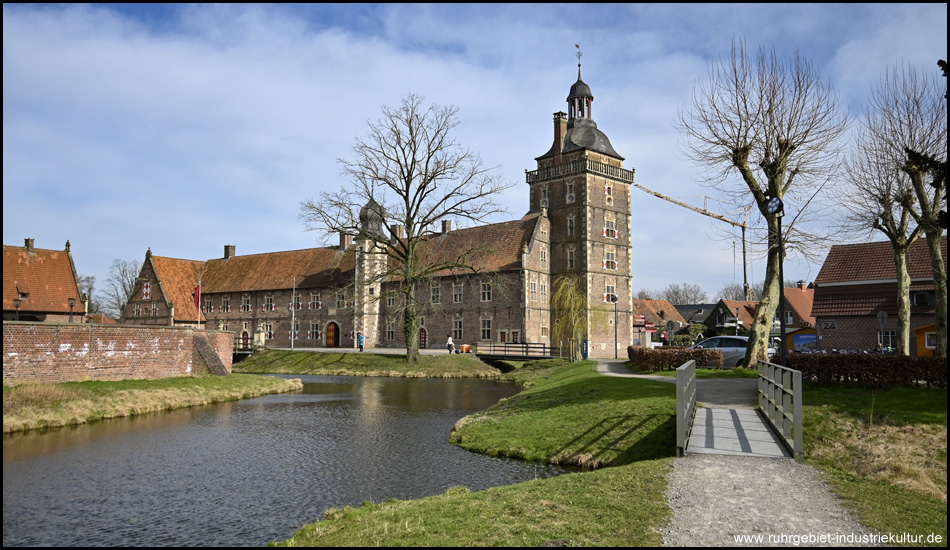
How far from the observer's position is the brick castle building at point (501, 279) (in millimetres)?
48094

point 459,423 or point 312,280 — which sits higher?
point 312,280

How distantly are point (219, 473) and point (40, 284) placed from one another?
4203 centimetres

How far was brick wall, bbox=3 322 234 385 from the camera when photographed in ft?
67.3

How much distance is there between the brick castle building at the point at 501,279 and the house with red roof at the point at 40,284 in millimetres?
9856

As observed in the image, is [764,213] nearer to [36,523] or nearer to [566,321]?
[36,523]

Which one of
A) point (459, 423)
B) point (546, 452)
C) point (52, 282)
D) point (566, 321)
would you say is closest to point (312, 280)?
point (52, 282)

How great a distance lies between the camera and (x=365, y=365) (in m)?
41.2

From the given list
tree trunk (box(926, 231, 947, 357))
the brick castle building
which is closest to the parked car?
tree trunk (box(926, 231, 947, 357))

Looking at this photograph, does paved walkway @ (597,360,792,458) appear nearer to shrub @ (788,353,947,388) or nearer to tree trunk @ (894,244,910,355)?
shrub @ (788,353,947,388)

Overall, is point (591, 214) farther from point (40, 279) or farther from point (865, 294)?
point (40, 279)

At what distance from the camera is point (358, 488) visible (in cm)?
1141

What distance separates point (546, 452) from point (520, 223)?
38098mm

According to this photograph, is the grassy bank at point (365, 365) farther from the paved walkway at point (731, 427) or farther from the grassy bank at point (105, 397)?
the paved walkway at point (731, 427)

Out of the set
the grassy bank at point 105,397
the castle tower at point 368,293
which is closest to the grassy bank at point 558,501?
the grassy bank at point 105,397
